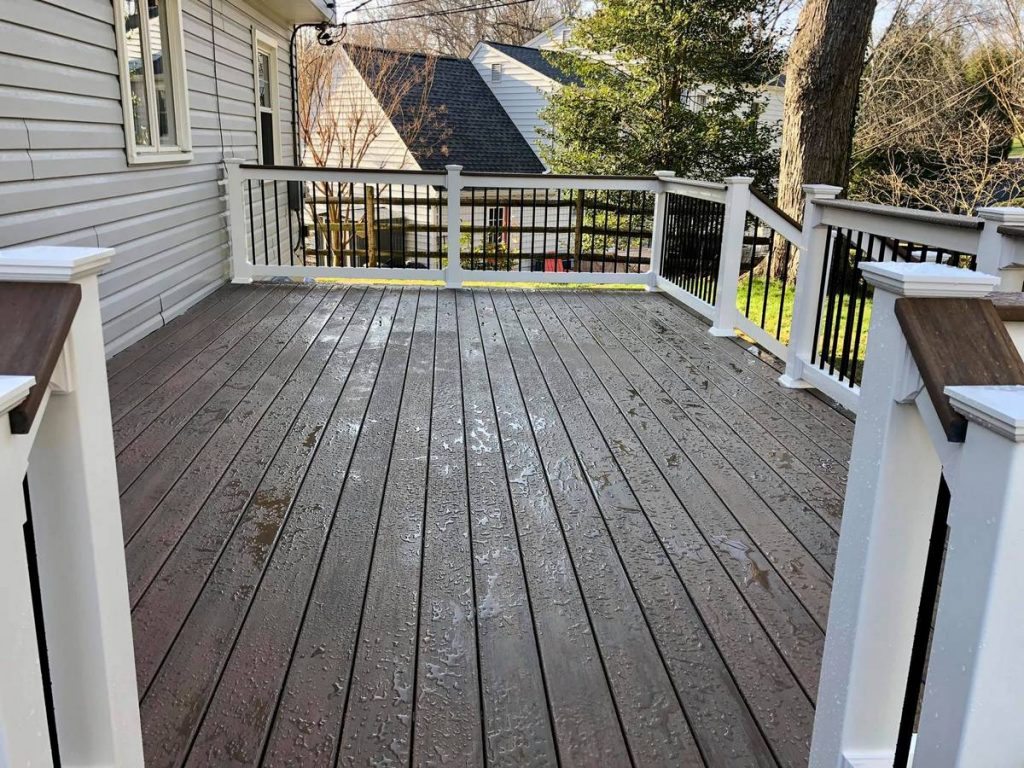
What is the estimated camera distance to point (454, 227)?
6555mm

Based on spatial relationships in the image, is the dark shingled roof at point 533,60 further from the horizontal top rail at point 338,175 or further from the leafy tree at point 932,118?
the horizontal top rail at point 338,175

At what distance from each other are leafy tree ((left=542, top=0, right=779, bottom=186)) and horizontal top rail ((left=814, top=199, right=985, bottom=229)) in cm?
848

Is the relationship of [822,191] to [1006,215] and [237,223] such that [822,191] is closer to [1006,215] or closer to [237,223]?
[1006,215]

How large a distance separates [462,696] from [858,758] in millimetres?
785

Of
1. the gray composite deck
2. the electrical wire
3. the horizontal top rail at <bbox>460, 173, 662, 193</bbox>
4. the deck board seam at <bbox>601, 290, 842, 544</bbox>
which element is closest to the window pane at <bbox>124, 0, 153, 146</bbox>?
the gray composite deck

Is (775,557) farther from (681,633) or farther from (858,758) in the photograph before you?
(858,758)

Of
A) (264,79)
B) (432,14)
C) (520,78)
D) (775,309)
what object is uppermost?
(432,14)

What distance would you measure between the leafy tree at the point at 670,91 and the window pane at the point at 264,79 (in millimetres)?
4845

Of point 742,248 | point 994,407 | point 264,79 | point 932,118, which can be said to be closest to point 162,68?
point 264,79

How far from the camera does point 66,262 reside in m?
1.06

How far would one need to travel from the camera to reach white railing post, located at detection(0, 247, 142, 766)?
109cm

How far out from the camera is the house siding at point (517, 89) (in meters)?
16.8

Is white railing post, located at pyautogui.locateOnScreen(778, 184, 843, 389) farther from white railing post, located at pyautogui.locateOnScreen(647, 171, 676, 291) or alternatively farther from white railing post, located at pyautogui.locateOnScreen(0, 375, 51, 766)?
white railing post, located at pyautogui.locateOnScreen(0, 375, 51, 766)

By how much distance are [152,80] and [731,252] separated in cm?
387
